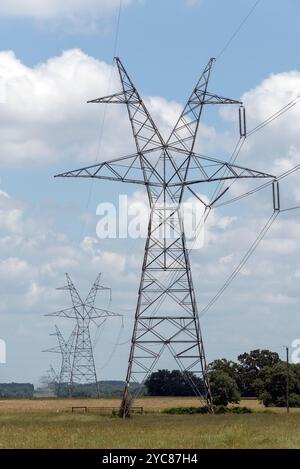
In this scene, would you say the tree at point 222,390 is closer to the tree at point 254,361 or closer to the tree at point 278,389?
the tree at point 278,389

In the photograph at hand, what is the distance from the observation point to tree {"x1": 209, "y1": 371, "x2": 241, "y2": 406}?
110125 mm

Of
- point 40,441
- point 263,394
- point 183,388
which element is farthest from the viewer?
point 183,388

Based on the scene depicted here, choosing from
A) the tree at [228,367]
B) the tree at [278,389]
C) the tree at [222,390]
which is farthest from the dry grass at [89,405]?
the tree at [228,367]

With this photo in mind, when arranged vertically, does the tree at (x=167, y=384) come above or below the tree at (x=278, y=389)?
above

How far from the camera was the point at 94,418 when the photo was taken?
68.8 metres

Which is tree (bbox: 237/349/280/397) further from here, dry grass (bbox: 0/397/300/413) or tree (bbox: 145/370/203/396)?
dry grass (bbox: 0/397/300/413)

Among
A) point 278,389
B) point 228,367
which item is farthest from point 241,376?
point 278,389

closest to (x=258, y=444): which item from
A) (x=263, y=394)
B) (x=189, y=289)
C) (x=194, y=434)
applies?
(x=194, y=434)

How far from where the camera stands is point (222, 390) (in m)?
111

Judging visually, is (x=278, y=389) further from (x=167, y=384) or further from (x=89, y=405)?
(x=167, y=384)

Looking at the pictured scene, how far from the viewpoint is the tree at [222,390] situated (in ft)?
361
